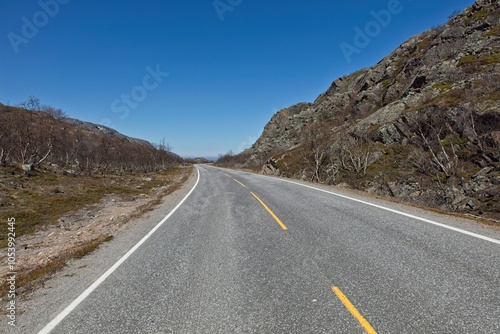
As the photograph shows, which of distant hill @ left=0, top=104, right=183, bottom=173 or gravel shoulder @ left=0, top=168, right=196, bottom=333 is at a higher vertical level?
distant hill @ left=0, top=104, right=183, bottom=173

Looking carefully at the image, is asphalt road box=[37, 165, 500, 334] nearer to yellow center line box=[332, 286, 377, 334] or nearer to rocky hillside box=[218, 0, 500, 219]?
Answer: yellow center line box=[332, 286, 377, 334]

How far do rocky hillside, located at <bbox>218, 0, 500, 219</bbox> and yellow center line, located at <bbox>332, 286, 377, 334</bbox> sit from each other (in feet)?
51.3

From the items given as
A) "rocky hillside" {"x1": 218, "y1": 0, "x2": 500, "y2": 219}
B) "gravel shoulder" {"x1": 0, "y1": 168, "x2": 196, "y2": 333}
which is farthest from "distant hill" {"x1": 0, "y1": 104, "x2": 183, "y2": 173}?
"rocky hillside" {"x1": 218, "y1": 0, "x2": 500, "y2": 219}

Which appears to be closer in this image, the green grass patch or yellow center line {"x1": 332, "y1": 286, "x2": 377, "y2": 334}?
yellow center line {"x1": 332, "y1": 286, "x2": 377, "y2": 334}

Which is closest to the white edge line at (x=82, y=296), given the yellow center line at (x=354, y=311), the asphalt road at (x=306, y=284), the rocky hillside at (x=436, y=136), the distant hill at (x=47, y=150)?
the asphalt road at (x=306, y=284)

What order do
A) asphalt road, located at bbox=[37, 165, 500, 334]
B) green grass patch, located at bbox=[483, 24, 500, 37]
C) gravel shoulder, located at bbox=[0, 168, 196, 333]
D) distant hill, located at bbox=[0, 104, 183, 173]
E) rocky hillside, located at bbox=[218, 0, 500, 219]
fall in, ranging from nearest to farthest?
asphalt road, located at bbox=[37, 165, 500, 334], gravel shoulder, located at bbox=[0, 168, 196, 333], rocky hillside, located at bbox=[218, 0, 500, 219], green grass patch, located at bbox=[483, 24, 500, 37], distant hill, located at bbox=[0, 104, 183, 173]

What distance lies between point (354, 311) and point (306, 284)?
0.94m

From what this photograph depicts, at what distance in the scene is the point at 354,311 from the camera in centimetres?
350

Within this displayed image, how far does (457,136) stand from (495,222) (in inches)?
793

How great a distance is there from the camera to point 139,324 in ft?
11.6

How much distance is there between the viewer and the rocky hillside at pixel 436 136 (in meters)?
19.8

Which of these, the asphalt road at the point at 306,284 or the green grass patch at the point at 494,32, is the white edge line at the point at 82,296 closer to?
the asphalt road at the point at 306,284

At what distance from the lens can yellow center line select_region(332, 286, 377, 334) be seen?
316cm

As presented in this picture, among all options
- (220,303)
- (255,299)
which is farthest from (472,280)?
(220,303)
